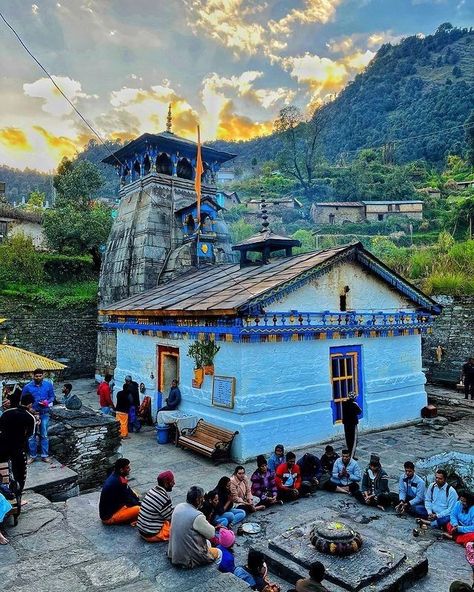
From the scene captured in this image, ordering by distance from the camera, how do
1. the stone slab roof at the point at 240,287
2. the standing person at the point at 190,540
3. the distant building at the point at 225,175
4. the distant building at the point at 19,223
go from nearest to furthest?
the standing person at the point at 190,540
the stone slab roof at the point at 240,287
the distant building at the point at 19,223
the distant building at the point at 225,175

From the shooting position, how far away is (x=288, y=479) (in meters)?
7.64

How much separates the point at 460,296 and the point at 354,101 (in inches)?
4390

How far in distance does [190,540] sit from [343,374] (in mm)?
7994

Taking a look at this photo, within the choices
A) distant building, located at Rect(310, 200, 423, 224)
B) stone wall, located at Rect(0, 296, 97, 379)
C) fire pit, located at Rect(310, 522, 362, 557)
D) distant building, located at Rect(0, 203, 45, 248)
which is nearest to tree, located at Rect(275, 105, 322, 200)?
distant building, located at Rect(310, 200, 423, 224)

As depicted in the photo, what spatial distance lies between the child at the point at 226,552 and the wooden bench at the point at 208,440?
3.62m

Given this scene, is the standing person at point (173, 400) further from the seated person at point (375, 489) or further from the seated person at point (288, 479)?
the seated person at point (375, 489)

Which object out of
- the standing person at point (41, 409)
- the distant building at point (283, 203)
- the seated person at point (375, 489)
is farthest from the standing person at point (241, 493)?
the distant building at point (283, 203)

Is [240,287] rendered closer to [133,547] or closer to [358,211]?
[133,547]

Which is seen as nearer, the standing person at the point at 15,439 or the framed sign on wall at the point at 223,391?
the standing person at the point at 15,439

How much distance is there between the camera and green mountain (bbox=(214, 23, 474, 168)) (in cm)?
8056

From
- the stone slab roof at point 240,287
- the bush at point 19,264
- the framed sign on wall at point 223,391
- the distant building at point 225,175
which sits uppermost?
the distant building at point 225,175

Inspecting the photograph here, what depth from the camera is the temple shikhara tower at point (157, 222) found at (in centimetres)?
1809

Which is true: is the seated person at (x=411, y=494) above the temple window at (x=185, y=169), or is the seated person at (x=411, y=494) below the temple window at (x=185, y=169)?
below

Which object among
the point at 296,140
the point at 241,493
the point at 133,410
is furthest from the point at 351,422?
the point at 296,140
